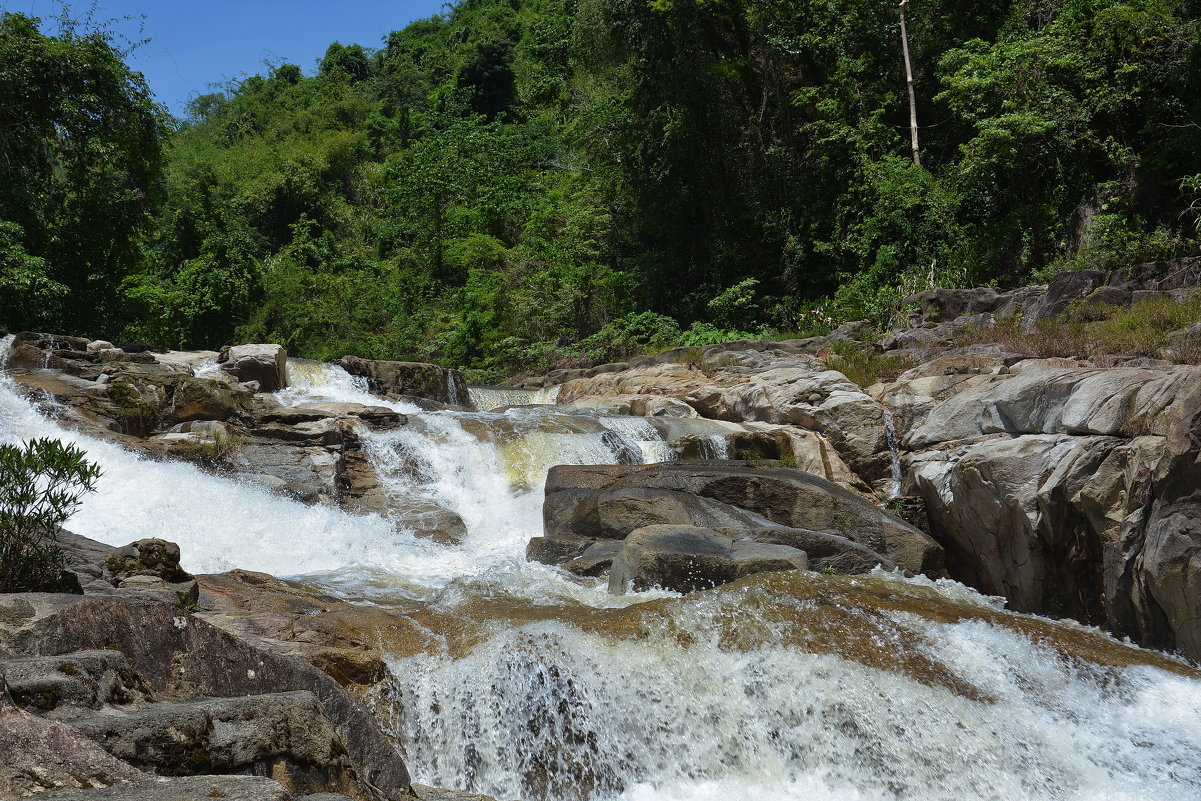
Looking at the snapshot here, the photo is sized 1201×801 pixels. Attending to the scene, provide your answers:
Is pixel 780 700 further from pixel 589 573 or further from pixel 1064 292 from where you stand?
pixel 1064 292

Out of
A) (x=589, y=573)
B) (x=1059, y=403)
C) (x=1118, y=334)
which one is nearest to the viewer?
(x=589, y=573)

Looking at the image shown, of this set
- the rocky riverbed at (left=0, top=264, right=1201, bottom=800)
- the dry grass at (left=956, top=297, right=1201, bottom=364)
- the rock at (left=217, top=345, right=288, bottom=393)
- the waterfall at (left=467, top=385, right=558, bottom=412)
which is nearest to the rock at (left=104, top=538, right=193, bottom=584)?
the rocky riverbed at (left=0, top=264, right=1201, bottom=800)

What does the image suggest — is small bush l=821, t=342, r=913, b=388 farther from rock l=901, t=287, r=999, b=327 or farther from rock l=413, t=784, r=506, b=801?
rock l=413, t=784, r=506, b=801

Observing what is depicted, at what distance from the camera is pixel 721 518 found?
929cm

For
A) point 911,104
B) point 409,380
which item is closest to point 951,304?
point 911,104

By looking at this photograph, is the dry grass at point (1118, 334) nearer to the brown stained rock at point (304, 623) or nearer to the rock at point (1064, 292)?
the rock at point (1064, 292)

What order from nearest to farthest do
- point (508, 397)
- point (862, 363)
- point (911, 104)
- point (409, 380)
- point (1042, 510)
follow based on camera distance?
point (1042, 510) < point (862, 363) < point (409, 380) < point (508, 397) < point (911, 104)

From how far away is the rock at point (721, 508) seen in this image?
365 inches

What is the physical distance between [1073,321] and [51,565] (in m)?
12.6

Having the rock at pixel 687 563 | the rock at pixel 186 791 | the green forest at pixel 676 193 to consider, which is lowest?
the rock at pixel 687 563

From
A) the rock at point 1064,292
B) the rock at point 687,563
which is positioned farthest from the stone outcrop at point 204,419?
the rock at point 1064,292

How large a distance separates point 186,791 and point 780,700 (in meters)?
4.30

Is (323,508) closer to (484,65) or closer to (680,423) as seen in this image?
(680,423)

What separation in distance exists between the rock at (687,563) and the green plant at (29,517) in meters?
4.43
